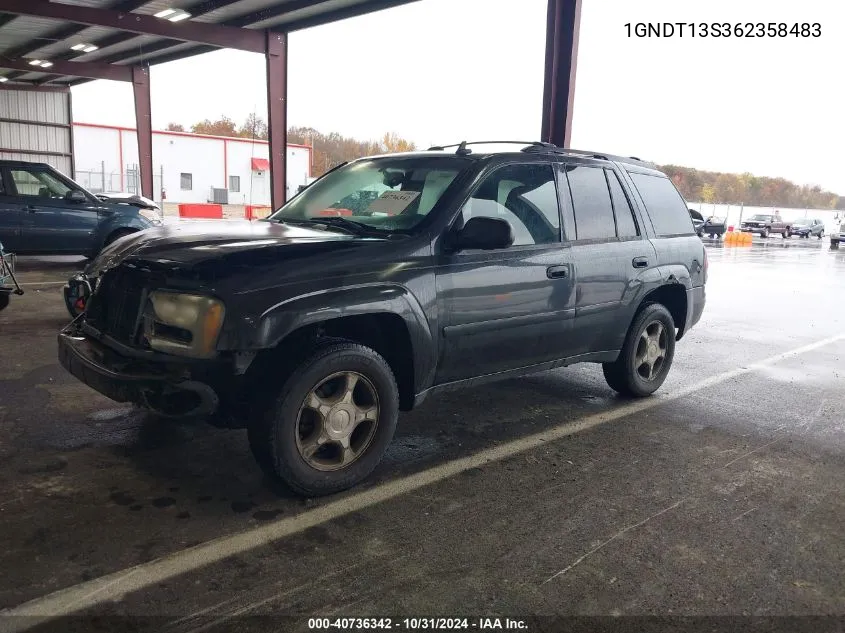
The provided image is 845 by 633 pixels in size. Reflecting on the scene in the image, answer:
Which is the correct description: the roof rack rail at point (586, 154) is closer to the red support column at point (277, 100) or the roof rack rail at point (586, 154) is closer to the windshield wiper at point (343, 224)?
the windshield wiper at point (343, 224)

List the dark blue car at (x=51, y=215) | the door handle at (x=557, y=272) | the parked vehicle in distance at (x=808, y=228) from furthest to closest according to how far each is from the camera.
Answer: the parked vehicle in distance at (x=808, y=228)
the dark blue car at (x=51, y=215)
the door handle at (x=557, y=272)

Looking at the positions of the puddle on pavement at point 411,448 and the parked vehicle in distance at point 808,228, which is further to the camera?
the parked vehicle in distance at point 808,228

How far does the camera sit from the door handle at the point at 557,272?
163 inches

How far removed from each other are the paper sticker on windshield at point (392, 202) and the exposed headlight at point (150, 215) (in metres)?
8.72

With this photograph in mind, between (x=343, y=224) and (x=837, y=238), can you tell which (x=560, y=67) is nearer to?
(x=343, y=224)

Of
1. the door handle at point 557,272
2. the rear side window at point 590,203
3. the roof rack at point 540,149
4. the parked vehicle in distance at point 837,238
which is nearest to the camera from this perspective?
the door handle at point 557,272

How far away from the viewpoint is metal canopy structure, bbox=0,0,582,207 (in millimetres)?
9766

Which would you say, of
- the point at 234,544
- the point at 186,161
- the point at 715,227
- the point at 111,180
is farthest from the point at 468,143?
the point at 186,161

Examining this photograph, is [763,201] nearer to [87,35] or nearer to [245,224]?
[87,35]

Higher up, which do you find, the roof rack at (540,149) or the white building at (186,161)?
the white building at (186,161)

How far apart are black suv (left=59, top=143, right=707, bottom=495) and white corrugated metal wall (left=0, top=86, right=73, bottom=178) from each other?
24.6 m

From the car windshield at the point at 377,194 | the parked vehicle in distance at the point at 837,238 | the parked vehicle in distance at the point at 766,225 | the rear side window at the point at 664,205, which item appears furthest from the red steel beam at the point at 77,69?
the parked vehicle in distance at the point at 766,225

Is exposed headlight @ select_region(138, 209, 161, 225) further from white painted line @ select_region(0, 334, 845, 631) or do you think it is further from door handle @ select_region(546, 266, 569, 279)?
white painted line @ select_region(0, 334, 845, 631)

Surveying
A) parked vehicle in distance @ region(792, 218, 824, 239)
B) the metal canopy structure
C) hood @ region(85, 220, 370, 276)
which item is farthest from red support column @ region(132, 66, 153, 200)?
parked vehicle in distance @ region(792, 218, 824, 239)
